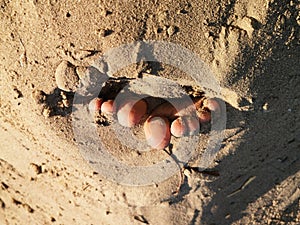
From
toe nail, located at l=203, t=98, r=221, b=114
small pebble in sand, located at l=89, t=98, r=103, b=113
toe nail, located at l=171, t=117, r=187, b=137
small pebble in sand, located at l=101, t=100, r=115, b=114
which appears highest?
small pebble in sand, located at l=89, t=98, r=103, b=113

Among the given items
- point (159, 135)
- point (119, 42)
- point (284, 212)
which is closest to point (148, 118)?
point (159, 135)

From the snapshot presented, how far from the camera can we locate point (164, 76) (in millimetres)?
2135

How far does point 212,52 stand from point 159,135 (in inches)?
20.7

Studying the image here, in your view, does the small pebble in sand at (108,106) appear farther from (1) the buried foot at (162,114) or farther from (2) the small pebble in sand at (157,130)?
(2) the small pebble in sand at (157,130)

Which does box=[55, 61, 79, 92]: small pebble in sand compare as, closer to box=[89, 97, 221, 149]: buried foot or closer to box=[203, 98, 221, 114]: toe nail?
box=[89, 97, 221, 149]: buried foot

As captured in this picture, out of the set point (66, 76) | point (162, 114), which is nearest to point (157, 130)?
point (162, 114)

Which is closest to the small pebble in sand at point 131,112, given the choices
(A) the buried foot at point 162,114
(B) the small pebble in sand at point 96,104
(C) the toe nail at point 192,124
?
(A) the buried foot at point 162,114

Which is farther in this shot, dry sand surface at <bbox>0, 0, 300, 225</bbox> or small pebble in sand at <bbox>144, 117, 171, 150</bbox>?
small pebble in sand at <bbox>144, 117, 171, 150</bbox>

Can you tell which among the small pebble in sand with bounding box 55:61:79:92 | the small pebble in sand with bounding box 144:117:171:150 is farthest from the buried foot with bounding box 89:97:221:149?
the small pebble in sand with bounding box 55:61:79:92

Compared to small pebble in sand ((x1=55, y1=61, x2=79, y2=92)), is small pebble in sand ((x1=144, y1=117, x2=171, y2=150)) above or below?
below

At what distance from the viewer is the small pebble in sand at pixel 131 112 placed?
7.12 ft

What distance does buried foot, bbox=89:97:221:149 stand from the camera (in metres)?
2.18

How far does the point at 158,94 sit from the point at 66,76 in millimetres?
504

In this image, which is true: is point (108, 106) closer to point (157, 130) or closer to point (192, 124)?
point (157, 130)
